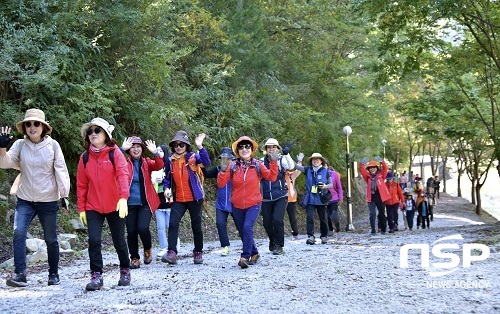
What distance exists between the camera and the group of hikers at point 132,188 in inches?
314

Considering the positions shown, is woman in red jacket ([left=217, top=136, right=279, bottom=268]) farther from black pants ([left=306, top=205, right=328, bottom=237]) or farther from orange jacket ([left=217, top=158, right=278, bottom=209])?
black pants ([left=306, top=205, right=328, bottom=237])

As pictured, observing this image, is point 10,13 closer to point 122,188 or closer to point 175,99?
point 175,99

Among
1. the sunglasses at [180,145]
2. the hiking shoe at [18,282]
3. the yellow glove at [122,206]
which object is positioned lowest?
the hiking shoe at [18,282]

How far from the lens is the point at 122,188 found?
310 inches

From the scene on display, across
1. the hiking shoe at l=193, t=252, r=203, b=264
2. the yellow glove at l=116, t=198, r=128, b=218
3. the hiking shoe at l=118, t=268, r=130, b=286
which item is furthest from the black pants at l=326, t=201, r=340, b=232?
the yellow glove at l=116, t=198, r=128, b=218

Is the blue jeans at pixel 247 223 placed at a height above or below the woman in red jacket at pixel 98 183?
below

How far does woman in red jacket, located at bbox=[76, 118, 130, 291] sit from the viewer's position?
26.0ft

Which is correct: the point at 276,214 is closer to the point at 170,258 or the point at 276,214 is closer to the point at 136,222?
the point at 170,258

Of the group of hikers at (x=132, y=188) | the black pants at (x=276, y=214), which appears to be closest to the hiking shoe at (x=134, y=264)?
the group of hikers at (x=132, y=188)

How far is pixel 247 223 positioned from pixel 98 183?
2.67 meters

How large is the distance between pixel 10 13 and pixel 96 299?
29.4 feet

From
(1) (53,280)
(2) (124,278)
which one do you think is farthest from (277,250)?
(1) (53,280)

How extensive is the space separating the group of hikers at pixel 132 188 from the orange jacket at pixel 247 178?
0.05 feet

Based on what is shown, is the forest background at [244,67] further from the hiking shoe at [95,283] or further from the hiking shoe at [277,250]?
the hiking shoe at [95,283]
